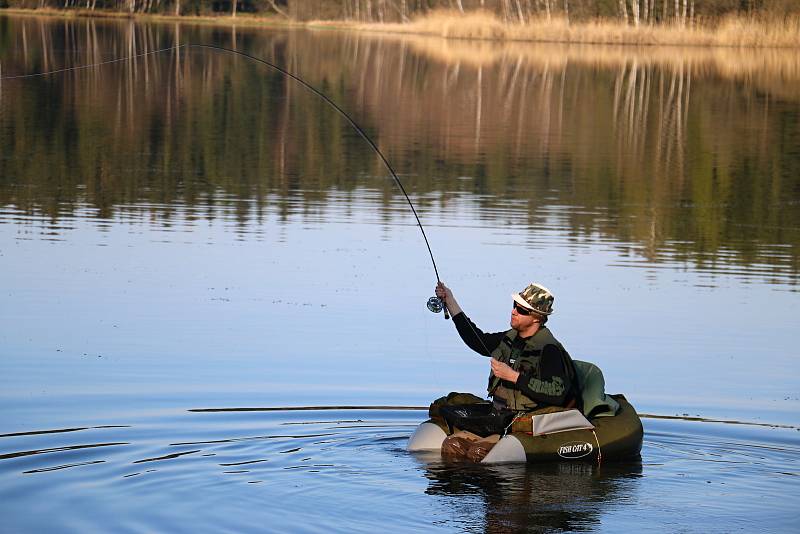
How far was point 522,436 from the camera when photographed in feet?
30.3

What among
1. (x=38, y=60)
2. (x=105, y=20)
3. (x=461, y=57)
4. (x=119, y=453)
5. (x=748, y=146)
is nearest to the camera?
(x=119, y=453)

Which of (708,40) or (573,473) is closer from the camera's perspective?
(573,473)

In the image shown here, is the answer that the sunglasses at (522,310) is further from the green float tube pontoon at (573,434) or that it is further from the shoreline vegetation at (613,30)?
the shoreline vegetation at (613,30)

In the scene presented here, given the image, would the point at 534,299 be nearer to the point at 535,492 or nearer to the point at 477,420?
the point at 477,420

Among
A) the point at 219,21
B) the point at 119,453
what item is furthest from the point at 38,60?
the point at 219,21

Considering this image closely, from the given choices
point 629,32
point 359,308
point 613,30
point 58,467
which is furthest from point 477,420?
point 629,32

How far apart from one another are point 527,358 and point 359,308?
474 centimetres

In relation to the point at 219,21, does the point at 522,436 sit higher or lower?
lower

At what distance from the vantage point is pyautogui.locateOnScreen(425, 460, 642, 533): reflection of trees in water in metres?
8.17

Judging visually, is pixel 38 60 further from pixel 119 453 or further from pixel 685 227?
pixel 119 453

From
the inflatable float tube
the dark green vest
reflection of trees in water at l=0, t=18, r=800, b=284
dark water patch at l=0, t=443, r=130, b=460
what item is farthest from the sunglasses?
reflection of trees in water at l=0, t=18, r=800, b=284

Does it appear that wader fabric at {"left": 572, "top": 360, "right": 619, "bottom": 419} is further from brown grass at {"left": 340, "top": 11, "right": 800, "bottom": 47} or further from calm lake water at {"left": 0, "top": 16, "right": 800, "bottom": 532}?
brown grass at {"left": 340, "top": 11, "right": 800, "bottom": 47}

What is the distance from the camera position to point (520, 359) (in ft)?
30.7

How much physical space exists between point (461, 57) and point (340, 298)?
43340mm
